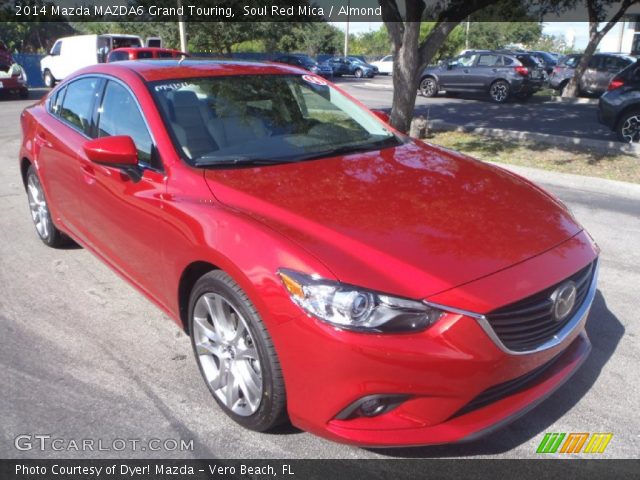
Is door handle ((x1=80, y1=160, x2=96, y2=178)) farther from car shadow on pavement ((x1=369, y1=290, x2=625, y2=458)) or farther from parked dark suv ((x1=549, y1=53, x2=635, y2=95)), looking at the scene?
parked dark suv ((x1=549, y1=53, x2=635, y2=95))

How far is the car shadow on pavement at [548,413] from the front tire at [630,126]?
7.98 meters

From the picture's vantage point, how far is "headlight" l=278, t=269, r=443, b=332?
7.12 ft

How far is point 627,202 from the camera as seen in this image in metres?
6.82

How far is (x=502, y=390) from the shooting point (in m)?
2.35

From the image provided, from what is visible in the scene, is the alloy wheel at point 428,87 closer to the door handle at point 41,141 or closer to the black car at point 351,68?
the black car at point 351,68

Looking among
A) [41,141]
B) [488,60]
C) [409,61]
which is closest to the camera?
[41,141]

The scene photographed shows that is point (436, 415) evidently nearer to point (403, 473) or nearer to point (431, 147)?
point (403, 473)

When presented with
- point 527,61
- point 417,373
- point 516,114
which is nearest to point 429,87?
point 527,61

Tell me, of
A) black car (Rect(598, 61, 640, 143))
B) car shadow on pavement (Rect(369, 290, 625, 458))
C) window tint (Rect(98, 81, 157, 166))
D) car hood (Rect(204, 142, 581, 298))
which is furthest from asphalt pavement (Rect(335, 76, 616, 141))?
window tint (Rect(98, 81, 157, 166))

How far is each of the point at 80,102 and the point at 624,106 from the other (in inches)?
379

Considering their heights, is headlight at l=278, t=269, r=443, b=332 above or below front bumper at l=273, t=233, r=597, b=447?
above

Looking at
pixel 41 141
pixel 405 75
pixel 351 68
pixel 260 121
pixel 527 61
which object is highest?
pixel 527 61

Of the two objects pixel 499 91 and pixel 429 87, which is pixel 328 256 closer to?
pixel 499 91

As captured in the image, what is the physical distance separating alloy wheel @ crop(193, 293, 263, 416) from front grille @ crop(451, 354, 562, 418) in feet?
2.92
